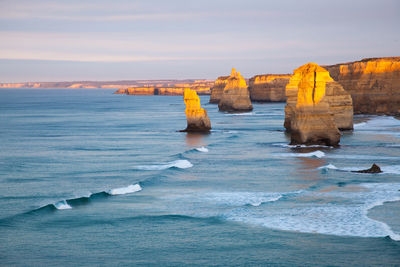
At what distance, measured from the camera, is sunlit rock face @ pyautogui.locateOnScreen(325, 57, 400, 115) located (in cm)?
9025

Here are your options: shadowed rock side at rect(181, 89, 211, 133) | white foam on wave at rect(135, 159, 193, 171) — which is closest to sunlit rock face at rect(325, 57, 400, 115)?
shadowed rock side at rect(181, 89, 211, 133)

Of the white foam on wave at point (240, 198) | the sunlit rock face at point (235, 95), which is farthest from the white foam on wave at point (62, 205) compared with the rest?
the sunlit rock face at point (235, 95)

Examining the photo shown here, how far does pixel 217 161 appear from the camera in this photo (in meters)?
42.4

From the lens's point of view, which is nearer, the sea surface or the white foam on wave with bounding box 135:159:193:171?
the sea surface

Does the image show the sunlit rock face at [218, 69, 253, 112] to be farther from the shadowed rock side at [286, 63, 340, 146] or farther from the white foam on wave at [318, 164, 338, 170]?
the white foam on wave at [318, 164, 338, 170]

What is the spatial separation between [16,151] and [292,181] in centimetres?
2667

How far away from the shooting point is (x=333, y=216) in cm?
2491

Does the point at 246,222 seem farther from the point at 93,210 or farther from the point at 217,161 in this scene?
the point at 217,161

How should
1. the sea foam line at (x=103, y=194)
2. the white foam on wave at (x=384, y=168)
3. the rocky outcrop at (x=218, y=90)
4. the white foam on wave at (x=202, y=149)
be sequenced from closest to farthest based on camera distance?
the sea foam line at (x=103, y=194), the white foam on wave at (x=384, y=168), the white foam on wave at (x=202, y=149), the rocky outcrop at (x=218, y=90)

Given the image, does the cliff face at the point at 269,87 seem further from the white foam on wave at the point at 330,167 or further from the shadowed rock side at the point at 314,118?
the white foam on wave at the point at 330,167

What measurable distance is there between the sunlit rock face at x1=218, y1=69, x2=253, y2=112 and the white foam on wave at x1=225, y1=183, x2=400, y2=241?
87.5 meters

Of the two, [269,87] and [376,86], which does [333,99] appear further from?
[269,87]

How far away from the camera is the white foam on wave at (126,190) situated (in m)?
30.5

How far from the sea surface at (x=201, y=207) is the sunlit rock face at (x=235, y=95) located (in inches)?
2638
